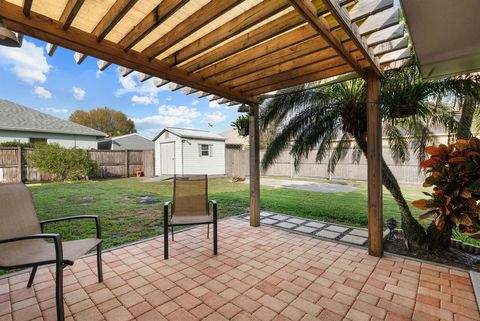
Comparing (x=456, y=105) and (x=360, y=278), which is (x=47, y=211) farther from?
(x=456, y=105)

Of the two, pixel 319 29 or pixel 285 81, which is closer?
pixel 319 29

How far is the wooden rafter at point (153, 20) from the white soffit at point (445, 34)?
183cm

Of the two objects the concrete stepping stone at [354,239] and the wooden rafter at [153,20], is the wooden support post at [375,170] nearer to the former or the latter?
the concrete stepping stone at [354,239]

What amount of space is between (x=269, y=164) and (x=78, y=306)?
383 cm

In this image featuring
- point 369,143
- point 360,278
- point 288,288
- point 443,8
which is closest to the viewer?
point 443,8

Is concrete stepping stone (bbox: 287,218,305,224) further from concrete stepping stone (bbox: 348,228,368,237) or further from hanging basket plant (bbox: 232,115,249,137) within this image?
hanging basket plant (bbox: 232,115,249,137)

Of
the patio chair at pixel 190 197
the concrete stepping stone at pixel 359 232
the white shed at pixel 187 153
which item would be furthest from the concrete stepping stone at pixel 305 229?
the white shed at pixel 187 153

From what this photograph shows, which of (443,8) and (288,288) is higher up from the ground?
(443,8)

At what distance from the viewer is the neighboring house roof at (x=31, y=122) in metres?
14.3

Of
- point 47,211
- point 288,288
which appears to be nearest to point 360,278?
point 288,288

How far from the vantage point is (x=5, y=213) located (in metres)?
2.35

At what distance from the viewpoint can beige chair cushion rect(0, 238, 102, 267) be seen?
2.04 meters

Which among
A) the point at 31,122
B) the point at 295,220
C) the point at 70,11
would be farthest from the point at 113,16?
the point at 31,122

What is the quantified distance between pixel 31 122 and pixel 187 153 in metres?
10.3
